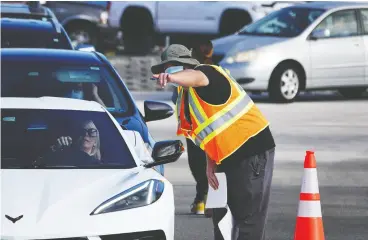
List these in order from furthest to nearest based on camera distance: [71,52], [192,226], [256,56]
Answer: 1. [256,56]
2. [71,52]
3. [192,226]

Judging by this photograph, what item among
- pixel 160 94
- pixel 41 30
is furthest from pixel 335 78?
pixel 41 30

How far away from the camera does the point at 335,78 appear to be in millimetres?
19781

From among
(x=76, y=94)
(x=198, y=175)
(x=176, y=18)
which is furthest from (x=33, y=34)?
(x=176, y=18)

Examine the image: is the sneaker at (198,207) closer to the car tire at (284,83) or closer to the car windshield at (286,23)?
the car tire at (284,83)

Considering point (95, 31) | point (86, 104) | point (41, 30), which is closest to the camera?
point (86, 104)

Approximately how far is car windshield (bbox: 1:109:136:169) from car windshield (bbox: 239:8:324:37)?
12.2 m

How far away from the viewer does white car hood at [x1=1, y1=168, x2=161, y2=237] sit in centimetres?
662

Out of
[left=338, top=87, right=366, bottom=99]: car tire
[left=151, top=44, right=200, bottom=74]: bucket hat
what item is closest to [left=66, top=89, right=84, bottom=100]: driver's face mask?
[left=151, top=44, right=200, bottom=74]: bucket hat

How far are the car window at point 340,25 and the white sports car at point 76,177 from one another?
1191cm

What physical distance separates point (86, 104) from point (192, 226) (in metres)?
1.89

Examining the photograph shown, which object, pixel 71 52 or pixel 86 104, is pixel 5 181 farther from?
pixel 71 52

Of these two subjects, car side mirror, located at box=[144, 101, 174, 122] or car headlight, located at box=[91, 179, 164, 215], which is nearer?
car headlight, located at box=[91, 179, 164, 215]

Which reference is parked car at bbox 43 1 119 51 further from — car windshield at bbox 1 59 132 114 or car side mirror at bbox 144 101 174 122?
car side mirror at bbox 144 101 174 122

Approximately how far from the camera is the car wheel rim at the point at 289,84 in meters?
19.4
